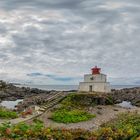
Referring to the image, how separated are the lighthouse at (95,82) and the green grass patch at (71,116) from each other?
26.8ft

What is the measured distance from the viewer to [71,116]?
25.2 metres

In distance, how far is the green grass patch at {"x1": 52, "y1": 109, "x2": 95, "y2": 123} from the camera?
24609mm

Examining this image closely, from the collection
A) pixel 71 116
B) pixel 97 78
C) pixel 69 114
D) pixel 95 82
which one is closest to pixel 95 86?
pixel 95 82

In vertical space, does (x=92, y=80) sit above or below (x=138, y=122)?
above

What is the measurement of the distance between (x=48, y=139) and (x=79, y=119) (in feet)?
43.2

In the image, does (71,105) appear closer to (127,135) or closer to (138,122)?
(138,122)

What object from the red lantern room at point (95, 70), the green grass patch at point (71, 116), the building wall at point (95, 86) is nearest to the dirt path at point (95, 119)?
the green grass patch at point (71, 116)

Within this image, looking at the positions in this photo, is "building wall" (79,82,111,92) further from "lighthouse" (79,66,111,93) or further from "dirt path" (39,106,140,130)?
"dirt path" (39,106,140,130)

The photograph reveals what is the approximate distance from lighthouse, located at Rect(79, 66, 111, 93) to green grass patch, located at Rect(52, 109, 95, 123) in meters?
8.17

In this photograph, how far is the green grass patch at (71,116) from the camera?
80.7 feet

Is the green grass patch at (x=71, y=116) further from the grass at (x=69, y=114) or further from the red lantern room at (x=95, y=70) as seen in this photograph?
the red lantern room at (x=95, y=70)

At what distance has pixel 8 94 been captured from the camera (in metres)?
55.1

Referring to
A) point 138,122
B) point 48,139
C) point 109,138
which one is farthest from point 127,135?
point 138,122

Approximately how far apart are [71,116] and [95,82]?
1000 cm
